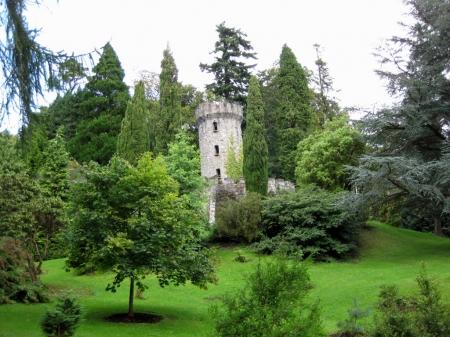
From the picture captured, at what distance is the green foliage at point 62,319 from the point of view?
898 centimetres

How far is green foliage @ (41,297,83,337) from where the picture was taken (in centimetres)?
898

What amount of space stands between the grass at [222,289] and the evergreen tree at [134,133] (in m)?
10.3

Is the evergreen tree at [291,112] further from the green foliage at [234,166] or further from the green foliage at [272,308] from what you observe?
the green foliage at [272,308]

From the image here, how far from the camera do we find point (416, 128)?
70.0ft

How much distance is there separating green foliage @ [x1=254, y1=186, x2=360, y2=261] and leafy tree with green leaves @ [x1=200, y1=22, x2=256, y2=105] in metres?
17.1

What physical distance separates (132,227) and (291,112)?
24465 millimetres

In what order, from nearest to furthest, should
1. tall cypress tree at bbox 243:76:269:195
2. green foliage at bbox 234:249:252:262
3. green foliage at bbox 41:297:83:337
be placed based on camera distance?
green foliage at bbox 41:297:83:337
green foliage at bbox 234:249:252:262
tall cypress tree at bbox 243:76:269:195

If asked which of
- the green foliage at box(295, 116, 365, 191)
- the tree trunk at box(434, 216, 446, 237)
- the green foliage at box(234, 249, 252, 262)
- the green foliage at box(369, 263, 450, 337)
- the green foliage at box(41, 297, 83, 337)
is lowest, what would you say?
the green foliage at box(369, 263, 450, 337)

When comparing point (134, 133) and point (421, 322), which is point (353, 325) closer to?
point (421, 322)

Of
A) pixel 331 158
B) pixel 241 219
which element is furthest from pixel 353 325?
pixel 331 158

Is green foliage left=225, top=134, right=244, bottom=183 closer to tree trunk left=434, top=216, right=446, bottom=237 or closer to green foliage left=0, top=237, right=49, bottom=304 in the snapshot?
tree trunk left=434, top=216, right=446, bottom=237

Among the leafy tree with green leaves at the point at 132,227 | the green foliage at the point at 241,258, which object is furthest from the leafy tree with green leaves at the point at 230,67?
the leafy tree with green leaves at the point at 132,227

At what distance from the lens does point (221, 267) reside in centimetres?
2238

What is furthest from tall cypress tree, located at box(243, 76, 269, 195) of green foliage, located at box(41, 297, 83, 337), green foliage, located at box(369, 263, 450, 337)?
green foliage, located at box(41, 297, 83, 337)
